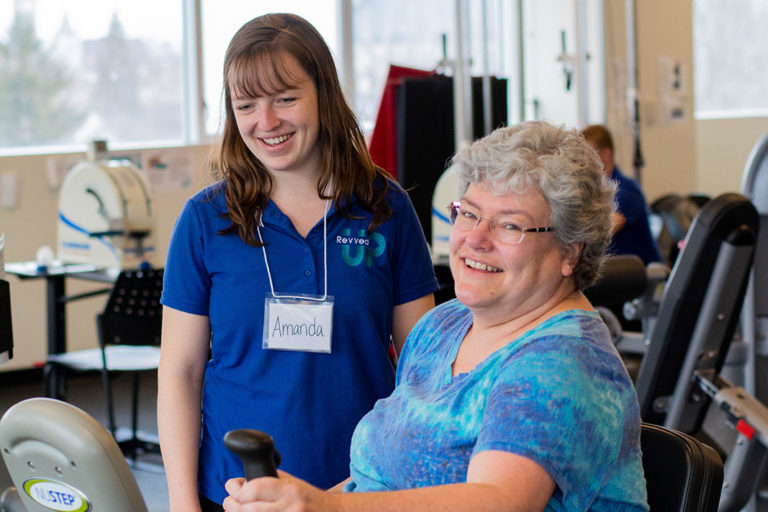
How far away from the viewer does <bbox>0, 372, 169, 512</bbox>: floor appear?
13.3 feet

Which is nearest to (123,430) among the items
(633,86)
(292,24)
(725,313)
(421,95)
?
(421,95)

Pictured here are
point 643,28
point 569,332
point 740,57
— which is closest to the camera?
point 569,332

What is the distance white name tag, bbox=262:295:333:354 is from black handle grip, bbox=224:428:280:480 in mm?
630

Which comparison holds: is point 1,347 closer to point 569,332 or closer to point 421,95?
point 569,332

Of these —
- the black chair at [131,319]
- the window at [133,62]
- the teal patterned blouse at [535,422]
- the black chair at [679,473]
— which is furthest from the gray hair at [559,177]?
the window at [133,62]

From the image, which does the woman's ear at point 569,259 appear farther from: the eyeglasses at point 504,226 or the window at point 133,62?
the window at point 133,62

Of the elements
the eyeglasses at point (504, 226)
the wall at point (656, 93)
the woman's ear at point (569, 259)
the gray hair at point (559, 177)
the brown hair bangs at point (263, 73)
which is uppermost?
the wall at point (656, 93)

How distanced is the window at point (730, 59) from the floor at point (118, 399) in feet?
20.1

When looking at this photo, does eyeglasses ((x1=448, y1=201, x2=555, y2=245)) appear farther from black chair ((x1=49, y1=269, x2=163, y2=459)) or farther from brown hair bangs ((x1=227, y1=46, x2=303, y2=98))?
black chair ((x1=49, y1=269, x2=163, y2=459))

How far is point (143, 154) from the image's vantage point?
6.07 meters

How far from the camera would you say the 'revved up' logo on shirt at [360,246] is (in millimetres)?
1658

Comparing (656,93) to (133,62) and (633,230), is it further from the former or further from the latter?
(133,62)

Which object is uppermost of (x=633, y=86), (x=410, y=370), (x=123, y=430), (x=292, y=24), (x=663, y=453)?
(x=633, y=86)

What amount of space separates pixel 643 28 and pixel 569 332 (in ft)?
22.2
